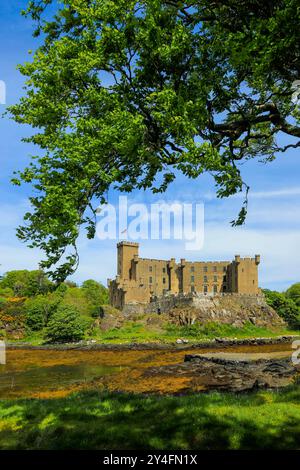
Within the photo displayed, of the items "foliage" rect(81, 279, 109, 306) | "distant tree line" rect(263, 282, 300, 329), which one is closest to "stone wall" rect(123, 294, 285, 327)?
"distant tree line" rect(263, 282, 300, 329)

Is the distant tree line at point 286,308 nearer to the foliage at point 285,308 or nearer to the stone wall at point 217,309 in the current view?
the foliage at point 285,308

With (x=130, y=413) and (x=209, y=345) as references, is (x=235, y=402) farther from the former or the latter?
(x=209, y=345)

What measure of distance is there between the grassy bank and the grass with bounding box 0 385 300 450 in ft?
177

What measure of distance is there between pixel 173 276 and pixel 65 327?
48.2 m

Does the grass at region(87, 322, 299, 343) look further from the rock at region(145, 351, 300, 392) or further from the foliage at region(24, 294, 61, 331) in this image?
the rock at region(145, 351, 300, 392)

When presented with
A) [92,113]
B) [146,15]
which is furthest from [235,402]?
[146,15]

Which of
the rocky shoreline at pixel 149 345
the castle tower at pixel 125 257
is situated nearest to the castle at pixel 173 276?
the castle tower at pixel 125 257

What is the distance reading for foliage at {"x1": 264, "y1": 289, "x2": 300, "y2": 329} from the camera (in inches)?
3463

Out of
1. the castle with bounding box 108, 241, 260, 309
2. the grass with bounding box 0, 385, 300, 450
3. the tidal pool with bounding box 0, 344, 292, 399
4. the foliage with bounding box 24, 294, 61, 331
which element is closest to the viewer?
the grass with bounding box 0, 385, 300, 450

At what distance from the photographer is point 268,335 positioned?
77.4 metres

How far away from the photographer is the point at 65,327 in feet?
229

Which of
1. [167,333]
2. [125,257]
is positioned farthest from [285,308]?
[125,257]

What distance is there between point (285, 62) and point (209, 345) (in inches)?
2098

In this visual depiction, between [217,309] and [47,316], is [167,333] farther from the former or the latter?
[47,316]
